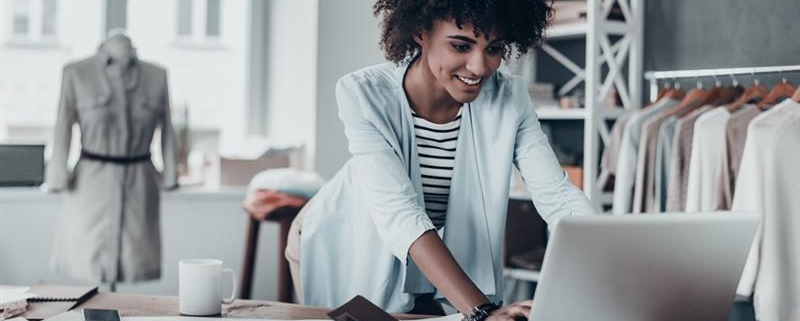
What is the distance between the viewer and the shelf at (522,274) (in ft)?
13.5

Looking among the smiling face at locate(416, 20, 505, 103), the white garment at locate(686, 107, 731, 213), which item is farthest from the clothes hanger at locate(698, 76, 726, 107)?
the smiling face at locate(416, 20, 505, 103)

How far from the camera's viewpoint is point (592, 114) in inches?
151

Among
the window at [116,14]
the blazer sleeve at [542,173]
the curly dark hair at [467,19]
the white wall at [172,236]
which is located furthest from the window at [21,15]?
the blazer sleeve at [542,173]

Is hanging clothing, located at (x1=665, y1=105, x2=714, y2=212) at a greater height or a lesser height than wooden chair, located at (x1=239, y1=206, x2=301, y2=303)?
greater

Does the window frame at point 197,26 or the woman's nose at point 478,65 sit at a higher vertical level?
the window frame at point 197,26

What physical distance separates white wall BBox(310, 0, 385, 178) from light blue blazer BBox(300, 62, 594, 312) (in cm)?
237

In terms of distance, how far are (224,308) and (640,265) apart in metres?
0.83

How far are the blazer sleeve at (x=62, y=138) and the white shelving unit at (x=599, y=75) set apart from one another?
6.08 ft

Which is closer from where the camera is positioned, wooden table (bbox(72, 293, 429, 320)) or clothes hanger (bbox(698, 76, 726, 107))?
wooden table (bbox(72, 293, 429, 320))

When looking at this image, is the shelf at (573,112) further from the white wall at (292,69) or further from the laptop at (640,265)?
the laptop at (640,265)

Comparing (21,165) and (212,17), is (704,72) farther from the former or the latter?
(21,165)

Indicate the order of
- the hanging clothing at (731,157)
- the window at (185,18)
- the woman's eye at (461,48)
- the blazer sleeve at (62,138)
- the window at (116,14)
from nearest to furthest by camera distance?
1. the woman's eye at (461,48)
2. the hanging clothing at (731,157)
3. the blazer sleeve at (62,138)
4. the window at (116,14)
5. the window at (185,18)

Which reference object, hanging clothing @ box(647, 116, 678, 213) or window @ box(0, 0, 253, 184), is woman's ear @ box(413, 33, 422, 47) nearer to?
hanging clothing @ box(647, 116, 678, 213)

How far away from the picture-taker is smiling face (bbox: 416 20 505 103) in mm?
1821
